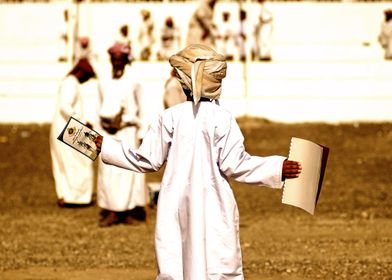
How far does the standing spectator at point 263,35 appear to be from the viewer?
28.2 metres

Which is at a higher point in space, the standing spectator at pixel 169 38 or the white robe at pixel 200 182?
the white robe at pixel 200 182

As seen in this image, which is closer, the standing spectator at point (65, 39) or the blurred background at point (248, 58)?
the blurred background at point (248, 58)

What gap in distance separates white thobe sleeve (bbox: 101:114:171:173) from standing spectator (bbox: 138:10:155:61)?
71.6ft

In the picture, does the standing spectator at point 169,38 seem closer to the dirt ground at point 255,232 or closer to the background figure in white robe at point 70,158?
the dirt ground at point 255,232

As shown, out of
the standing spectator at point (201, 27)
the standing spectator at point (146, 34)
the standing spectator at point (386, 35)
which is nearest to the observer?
the standing spectator at point (201, 27)

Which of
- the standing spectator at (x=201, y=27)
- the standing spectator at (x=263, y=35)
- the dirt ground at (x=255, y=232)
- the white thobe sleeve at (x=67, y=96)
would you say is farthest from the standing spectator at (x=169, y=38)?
the white thobe sleeve at (x=67, y=96)

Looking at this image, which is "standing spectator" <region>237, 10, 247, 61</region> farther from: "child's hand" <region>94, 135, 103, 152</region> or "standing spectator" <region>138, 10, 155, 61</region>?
"child's hand" <region>94, 135, 103, 152</region>

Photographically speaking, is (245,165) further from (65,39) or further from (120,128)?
(65,39)

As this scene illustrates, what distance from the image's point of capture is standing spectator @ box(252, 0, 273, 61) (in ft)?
92.4

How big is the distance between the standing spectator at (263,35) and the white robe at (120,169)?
14.2m

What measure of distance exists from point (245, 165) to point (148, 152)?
0.53 m

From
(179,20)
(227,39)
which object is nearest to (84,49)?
(227,39)

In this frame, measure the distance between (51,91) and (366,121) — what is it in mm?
5852

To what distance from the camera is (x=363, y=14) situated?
32094mm
